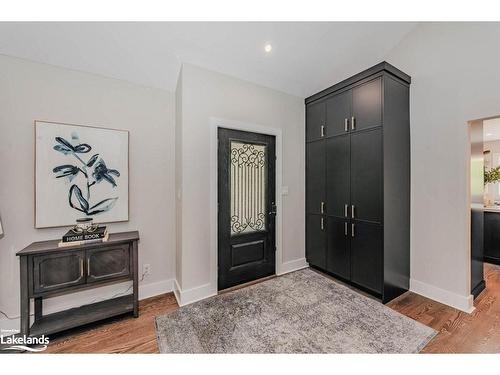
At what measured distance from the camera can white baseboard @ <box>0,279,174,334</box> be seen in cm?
195

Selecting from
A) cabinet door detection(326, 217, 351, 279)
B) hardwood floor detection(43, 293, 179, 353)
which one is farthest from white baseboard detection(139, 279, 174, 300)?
cabinet door detection(326, 217, 351, 279)

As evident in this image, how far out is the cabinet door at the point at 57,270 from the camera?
1.80 m

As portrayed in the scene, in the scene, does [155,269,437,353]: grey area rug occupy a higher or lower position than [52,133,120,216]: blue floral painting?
lower

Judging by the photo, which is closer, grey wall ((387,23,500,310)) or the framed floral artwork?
the framed floral artwork

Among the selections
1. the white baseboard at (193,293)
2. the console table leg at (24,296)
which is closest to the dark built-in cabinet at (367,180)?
the white baseboard at (193,293)

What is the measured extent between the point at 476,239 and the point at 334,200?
1623 mm

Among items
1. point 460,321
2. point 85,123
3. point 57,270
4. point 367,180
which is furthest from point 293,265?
point 85,123

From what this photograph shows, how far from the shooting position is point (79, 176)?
220 centimetres

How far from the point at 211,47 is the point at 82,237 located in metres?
2.30

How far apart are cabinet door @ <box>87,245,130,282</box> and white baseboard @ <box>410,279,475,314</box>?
10.8ft

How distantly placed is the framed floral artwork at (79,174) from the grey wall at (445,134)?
3477 mm

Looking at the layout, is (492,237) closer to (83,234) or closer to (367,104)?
(367,104)

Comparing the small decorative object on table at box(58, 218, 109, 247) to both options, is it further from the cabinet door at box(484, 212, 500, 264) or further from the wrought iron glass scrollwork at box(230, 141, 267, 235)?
the cabinet door at box(484, 212, 500, 264)
